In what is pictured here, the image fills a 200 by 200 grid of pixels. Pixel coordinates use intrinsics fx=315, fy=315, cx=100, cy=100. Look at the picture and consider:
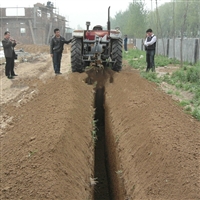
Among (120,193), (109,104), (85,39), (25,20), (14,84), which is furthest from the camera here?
(25,20)

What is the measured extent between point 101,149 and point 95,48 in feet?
12.2

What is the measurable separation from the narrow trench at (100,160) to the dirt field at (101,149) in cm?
2

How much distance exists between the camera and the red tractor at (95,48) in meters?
9.95

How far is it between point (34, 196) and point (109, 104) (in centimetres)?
445

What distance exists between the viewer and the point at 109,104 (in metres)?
7.59

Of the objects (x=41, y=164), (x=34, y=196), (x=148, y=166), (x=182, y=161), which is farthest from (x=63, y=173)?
Answer: (x=182, y=161)

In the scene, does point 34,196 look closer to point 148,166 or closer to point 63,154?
point 63,154

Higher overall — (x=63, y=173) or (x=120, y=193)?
(x=63, y=173)

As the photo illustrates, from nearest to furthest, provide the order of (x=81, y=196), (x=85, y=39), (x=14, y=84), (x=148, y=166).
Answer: (x=81, y=196), (x=148, y=166), (x=85, y=39), (x=14, y=84)

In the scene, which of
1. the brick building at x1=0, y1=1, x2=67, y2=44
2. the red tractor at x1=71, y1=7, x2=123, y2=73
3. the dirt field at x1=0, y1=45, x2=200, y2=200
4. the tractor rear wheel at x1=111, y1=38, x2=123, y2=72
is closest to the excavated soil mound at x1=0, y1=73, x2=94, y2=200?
the dirt field at x1=0, y1=45, x2=200, y2=200

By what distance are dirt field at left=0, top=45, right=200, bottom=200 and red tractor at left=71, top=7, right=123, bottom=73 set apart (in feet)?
6.59

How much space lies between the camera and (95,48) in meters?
9.66

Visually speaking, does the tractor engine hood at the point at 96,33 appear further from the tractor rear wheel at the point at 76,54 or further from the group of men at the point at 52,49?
the group of men at the point at 52,49

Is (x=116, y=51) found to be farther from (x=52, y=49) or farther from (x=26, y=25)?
(x=26, y=25)
